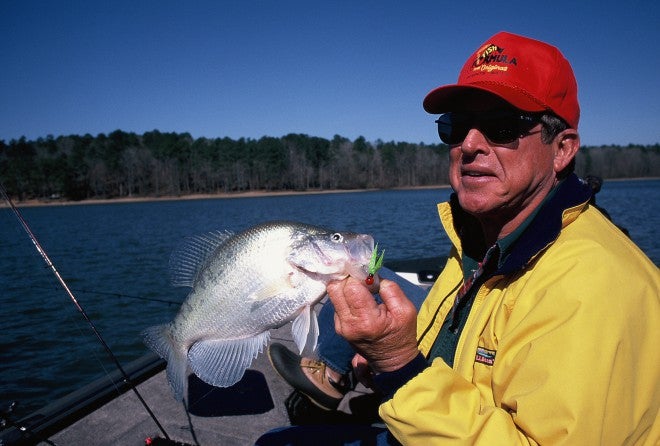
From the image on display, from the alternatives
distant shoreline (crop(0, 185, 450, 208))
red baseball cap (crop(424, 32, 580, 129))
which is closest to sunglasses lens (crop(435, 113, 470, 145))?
red baseball cap (crop(424, 32, 580, 129))

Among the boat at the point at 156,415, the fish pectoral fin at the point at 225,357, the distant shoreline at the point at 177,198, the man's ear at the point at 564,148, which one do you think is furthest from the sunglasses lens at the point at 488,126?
the distant shoreline at the point at 177,198

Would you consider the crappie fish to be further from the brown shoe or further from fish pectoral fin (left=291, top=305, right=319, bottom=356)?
the brown shoe

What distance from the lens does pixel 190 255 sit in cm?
253

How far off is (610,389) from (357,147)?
341 ft

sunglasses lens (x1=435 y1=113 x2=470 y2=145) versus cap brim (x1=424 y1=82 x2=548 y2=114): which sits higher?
cap brim (x1=424 y1=82 x2=548 y2=114)

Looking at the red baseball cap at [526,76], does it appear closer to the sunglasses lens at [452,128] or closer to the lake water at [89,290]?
the sunglasses lens at [452,128]

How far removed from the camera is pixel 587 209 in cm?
199

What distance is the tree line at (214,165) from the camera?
61.7 metres

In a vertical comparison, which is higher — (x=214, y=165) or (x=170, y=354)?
(x=214, y=165)

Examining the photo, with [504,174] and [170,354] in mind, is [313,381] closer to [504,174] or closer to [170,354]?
[170,354]

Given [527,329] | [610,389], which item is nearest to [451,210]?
[527,329]

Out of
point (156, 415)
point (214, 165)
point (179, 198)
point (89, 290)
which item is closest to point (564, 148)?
point (156, 415)

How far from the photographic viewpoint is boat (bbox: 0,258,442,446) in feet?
10.4

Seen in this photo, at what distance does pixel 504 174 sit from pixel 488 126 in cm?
25
